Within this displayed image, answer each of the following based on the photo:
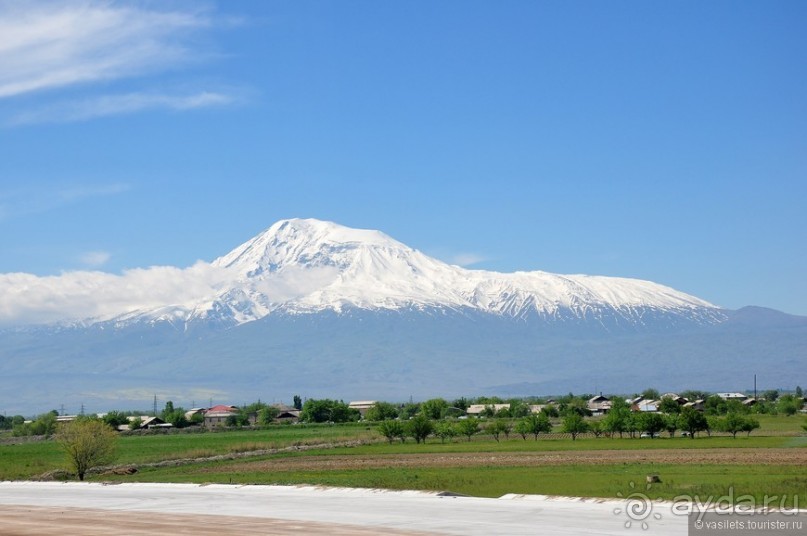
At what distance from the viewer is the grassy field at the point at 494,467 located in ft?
172

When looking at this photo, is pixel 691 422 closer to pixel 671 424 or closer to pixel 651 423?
pixel 671 424

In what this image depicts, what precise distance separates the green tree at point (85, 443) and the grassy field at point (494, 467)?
205 centimetres

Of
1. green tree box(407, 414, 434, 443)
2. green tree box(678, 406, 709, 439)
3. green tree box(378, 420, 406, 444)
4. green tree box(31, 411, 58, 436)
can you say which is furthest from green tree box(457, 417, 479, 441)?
green tree box(31, 411, 58, 436)

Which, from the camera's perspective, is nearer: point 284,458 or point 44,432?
point 284,458

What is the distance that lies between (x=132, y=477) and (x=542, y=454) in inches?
1209

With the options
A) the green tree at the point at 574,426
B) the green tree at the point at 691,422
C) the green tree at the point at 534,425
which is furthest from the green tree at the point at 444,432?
Result: the green tree at the point at 691,422

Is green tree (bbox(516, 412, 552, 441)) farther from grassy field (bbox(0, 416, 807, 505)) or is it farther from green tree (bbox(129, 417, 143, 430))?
green tree (bbox(129, 417, 143, 430))

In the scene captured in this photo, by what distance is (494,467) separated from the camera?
233 ft

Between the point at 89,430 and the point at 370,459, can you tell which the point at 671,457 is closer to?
the point at 370,459

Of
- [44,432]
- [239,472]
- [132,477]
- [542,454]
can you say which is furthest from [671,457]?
[44,432]

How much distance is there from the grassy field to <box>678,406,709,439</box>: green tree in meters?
3.60

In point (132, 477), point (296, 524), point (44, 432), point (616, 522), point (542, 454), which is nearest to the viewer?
point (616, 522)

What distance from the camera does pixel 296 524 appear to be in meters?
41.8

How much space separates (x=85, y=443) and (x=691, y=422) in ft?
202
